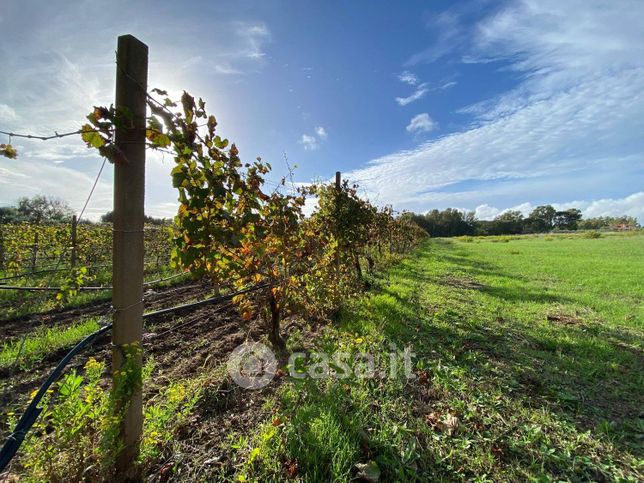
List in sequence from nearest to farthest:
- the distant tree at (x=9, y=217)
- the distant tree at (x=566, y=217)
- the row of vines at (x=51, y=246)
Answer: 1. the row of vines at (x=51, y=246)
2. the distant tree at (x=9, y=217)
3. the distant tree at (x=566, y=217)

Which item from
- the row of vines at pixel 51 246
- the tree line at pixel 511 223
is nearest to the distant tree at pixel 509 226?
the tree line at pixel 511 223

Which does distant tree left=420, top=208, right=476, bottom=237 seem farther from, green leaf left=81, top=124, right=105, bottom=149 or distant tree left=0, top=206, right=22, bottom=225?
green leaf left=81, top=124, right=105, bottom=149

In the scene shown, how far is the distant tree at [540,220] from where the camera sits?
8469 centimetres

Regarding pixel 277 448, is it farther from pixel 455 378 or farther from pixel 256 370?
pixel 455 378

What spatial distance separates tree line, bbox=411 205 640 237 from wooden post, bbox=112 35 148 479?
70.5 metres

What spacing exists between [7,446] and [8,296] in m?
9.49

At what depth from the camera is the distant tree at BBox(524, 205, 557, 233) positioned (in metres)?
84.7

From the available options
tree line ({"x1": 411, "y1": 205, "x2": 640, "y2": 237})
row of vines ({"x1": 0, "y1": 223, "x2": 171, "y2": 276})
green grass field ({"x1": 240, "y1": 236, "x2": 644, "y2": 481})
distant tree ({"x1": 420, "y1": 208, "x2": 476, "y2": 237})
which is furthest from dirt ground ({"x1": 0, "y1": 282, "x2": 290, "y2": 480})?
distant tree ({"x1": 420, "y1": 208, "x2": 476, "y2": 237})

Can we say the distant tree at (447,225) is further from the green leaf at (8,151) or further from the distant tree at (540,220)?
the green leaf at (8,151)

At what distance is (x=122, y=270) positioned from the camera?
151 cm

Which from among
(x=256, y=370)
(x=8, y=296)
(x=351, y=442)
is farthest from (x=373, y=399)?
(x=8, y=296)

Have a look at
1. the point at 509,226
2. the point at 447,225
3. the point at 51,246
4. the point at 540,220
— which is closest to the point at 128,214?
the point at 51,246

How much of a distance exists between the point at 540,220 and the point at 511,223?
1410 cm

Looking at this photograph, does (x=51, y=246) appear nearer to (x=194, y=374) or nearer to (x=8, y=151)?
(x=194, y=374)
